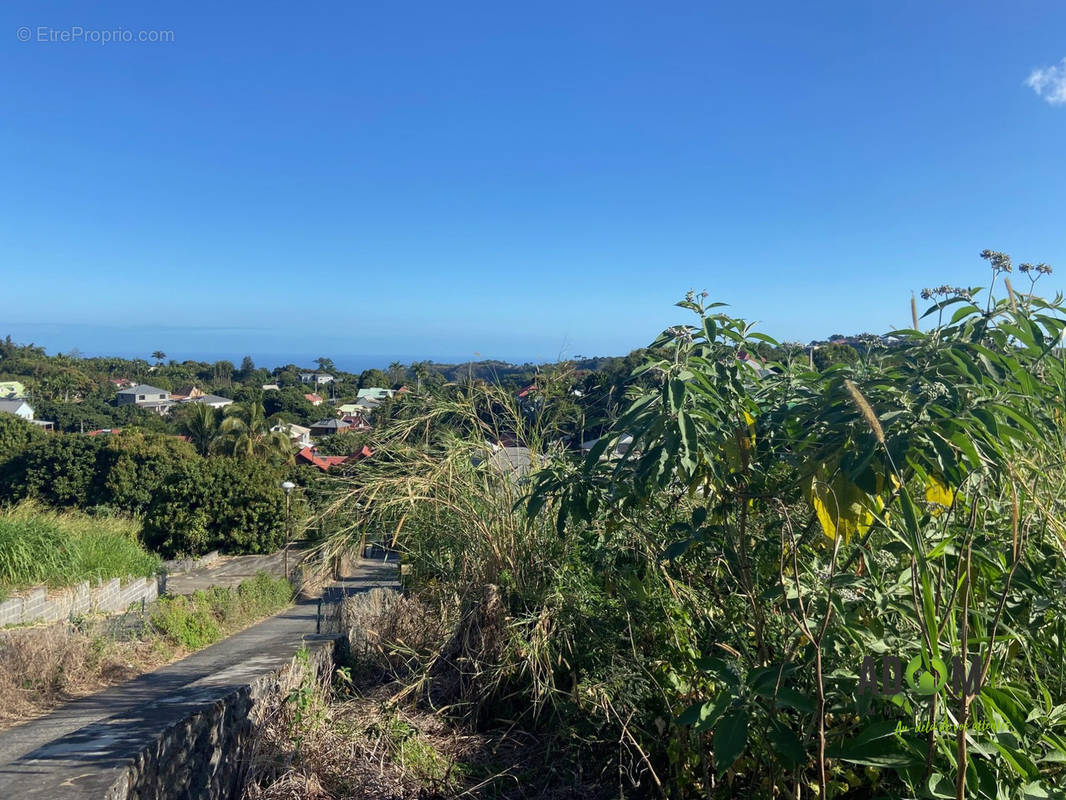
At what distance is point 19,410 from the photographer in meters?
49.7

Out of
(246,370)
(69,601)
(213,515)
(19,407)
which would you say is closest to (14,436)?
(213,515)

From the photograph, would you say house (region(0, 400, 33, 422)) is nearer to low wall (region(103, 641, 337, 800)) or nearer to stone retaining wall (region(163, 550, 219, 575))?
stone retaining wall (region(163, 550, 219, 575))

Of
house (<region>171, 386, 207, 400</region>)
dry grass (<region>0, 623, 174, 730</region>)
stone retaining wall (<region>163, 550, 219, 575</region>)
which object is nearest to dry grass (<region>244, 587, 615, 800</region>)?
dry grass (<region>0, 623, 174, 730</region>)

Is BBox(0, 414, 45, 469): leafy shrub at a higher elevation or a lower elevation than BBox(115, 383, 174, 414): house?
higher

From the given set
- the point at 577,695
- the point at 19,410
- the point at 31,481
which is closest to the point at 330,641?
the point at 577,695

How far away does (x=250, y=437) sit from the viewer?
32.8 meters

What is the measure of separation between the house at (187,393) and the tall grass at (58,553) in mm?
65618

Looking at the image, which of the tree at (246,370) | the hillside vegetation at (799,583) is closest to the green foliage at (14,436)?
the hillside vegetation at (799,583)

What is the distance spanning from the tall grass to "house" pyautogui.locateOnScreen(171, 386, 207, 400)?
65.6 meters

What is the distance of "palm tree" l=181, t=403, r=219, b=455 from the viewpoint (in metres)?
37.2

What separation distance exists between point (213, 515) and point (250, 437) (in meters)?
14.8

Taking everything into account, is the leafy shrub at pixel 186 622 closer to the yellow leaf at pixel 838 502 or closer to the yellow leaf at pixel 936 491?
the yellow leaf at pixel 838 502

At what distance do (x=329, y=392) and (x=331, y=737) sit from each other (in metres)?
83.2

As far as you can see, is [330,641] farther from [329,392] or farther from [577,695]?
[329,392]
